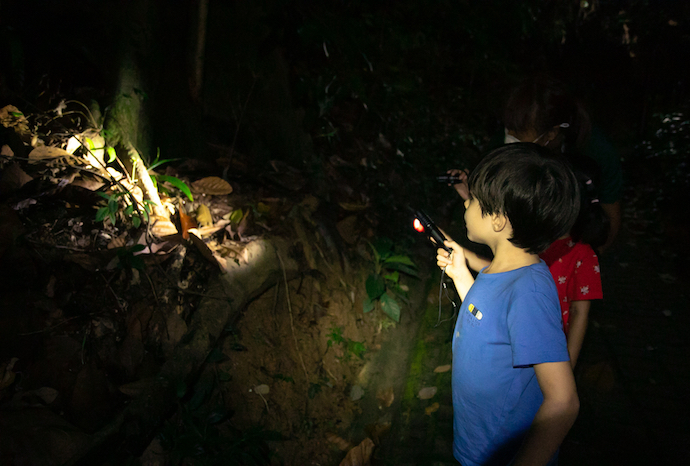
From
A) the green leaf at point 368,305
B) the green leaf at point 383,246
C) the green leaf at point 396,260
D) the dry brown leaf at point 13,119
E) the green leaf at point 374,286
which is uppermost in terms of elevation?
the dry brown leaf at point 13,119

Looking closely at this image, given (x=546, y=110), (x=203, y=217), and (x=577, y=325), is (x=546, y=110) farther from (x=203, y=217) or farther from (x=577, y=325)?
(x=203, y=217)

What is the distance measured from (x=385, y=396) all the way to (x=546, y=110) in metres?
2.12

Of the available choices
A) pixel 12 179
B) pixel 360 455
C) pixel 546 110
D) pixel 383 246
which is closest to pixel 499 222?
pixel 546 110

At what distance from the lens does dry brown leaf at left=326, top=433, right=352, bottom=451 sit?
2.52 metres

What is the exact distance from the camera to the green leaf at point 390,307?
342cm

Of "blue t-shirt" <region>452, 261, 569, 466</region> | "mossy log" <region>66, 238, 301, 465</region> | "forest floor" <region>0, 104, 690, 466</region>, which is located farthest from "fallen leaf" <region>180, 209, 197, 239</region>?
"blue t-shirt" <region>452, 261, 569, 466</region>

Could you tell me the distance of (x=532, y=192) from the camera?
51.9 inches

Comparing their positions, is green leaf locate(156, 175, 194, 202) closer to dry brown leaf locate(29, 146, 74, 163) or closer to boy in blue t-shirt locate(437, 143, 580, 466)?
dry brown leaf locate(29, 146, 74, 163)

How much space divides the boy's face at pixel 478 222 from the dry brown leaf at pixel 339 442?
1.70 meters

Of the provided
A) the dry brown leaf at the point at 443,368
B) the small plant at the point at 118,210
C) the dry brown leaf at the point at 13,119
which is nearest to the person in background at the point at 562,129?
the dry brown leaf at the point at 443,368

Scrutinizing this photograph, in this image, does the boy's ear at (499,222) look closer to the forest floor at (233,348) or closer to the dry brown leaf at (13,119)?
the forest floor at (233,348)

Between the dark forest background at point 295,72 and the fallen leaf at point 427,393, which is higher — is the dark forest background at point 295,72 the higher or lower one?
the higher one

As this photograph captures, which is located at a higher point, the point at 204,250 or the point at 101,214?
the point at 101,214

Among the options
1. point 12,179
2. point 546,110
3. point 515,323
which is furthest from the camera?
point 12,179
